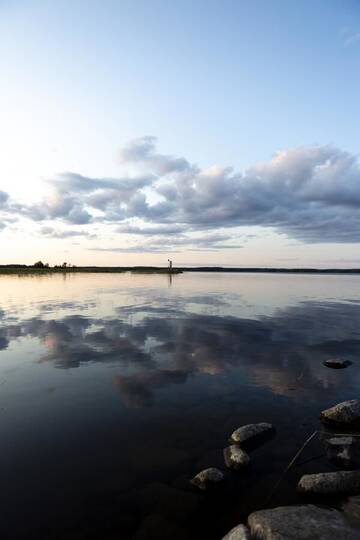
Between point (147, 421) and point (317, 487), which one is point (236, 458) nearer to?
point (317, 487)

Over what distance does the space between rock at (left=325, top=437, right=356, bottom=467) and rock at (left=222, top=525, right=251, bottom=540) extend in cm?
402

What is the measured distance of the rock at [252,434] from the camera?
9383 mm

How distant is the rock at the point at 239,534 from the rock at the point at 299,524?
0.59 ft

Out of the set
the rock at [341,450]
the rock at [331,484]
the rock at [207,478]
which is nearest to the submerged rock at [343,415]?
the rock at [341,450]

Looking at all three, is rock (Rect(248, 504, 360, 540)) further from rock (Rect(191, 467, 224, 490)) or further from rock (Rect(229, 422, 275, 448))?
rock (Rect(229, 422, 275, 448))

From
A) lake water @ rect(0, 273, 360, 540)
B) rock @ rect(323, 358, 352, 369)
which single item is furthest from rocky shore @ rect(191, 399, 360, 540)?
rock @ rect(323, 358, 352, 369)

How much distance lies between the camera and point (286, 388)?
13828 millimetres

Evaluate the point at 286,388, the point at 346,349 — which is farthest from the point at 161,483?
the point at 346,349

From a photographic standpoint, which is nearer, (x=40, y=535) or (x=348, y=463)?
(x=40, y=535)

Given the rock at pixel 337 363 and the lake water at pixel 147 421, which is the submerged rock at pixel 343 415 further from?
the rock at pixel 337 363

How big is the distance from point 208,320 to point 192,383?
16.5 m

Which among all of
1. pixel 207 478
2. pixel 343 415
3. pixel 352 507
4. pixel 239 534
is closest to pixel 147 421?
pixel 207 478

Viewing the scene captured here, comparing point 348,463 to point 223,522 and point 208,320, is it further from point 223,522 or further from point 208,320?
point 208,320

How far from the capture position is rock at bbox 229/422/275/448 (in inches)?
369
